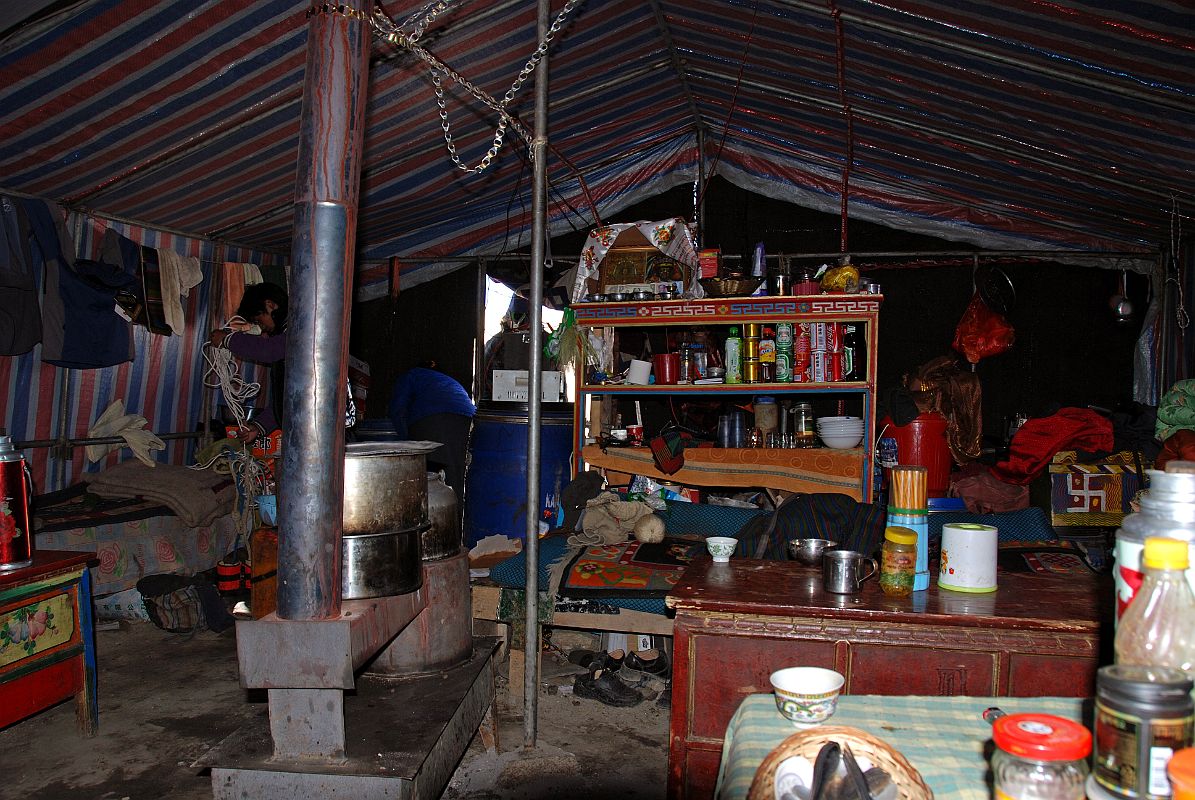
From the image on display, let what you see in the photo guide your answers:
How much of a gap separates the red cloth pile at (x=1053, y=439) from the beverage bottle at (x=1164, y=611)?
222 inches

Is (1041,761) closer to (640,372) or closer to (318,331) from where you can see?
(318,331)

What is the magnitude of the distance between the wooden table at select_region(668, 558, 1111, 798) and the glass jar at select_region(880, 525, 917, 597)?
49 millimetres

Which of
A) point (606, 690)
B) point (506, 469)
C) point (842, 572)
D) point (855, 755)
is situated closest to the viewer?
point (855, 755)

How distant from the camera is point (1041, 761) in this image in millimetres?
1019

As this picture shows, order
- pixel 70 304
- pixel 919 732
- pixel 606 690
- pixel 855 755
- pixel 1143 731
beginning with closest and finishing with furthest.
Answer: pixel 1143 731, pixel 855 755, pixel 919 732, pixel 606 690, pixel 70 304

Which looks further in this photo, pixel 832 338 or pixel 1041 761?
pixel 832 338

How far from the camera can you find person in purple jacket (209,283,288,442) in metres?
6.92

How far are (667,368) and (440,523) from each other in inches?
119

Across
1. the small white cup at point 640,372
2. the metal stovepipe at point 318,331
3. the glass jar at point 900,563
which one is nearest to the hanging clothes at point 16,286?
the metal stovepipe at point 318,331

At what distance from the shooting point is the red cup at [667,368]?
6.00m

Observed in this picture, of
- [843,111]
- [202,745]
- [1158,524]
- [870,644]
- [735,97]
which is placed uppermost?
[735,97]

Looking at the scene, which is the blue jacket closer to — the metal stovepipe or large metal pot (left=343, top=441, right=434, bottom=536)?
large metal pot (left=343, top=441, right=434, bottom=536)

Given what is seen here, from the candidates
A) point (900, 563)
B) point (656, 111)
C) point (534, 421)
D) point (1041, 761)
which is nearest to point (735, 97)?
point (656, 111)

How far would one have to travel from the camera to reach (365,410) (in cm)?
878
